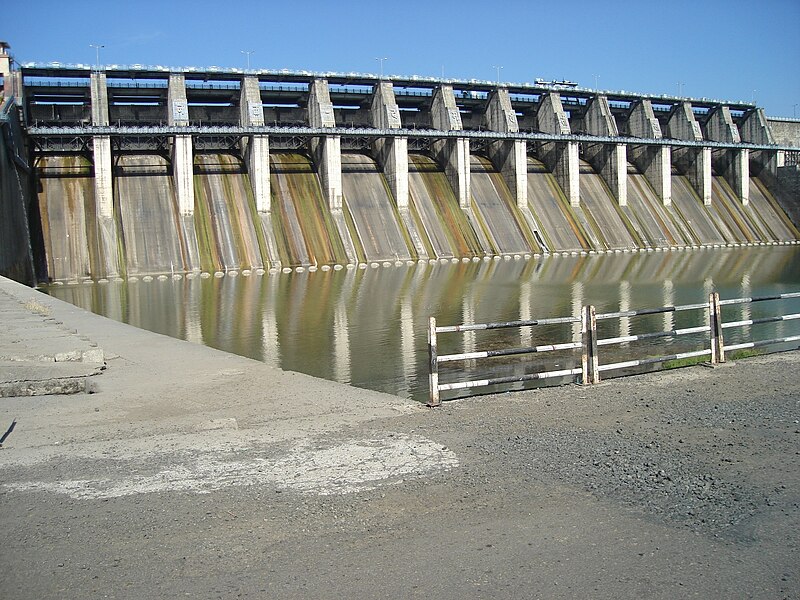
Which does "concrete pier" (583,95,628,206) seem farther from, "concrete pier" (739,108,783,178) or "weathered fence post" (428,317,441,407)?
"weathered fence post" (428,317,441,407)

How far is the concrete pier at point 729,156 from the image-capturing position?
74938 mm

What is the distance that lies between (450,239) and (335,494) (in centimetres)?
4951

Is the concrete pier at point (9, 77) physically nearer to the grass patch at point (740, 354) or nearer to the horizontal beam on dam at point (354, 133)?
the horizontal beam on dam at point (354, 133)

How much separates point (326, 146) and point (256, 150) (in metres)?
5.16

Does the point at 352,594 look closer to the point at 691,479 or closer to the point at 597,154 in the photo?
the point at 691,479

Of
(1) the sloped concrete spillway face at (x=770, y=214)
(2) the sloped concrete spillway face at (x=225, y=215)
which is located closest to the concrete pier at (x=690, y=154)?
(1) the sloped concrete spillway face at (x=770, y=214)

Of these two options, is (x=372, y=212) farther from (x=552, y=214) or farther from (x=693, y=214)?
(x=693, y=214)

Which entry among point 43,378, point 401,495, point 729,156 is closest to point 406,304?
point 43,378

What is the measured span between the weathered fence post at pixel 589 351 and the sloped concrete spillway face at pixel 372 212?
39.5 m

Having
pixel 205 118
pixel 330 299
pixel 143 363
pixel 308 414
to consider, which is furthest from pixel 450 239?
pixel 308 414

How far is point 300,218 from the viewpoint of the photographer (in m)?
52.0

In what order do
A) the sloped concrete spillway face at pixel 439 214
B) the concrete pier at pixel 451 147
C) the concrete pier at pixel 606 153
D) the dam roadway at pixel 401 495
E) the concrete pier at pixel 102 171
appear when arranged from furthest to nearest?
the concrete pier at pixel 606 153, the concrete pier at pixel 451 147, the sloped concrete spillway face at pixel 439 214, the concrete pier at pixel 102 171, the dam roadway at pixel 401 495

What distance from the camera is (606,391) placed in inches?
448

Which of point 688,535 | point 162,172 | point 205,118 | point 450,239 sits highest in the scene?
point 205,118
